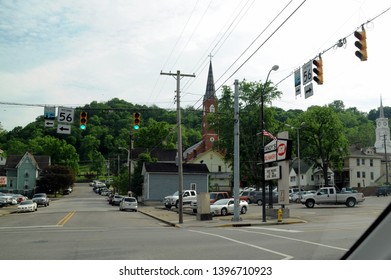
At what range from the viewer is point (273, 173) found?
91.4ft

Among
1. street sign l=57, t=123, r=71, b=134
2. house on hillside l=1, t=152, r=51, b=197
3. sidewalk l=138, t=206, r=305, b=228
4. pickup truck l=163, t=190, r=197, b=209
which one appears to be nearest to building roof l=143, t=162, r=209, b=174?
pickup truck l=163, t=190, r=197, b=209

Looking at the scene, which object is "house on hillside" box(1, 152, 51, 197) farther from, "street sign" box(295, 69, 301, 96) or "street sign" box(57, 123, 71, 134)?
"street sign" box(295, 69, 301, 96)

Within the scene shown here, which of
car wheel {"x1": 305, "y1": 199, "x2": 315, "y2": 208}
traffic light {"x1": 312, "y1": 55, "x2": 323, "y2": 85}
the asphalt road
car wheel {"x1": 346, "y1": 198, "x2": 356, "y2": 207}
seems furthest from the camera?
car wheel {"x1": 305, "y1": 199, "x2": 315, "y2": 208}

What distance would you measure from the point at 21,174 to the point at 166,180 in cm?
5245

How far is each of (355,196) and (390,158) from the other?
56.4 meters

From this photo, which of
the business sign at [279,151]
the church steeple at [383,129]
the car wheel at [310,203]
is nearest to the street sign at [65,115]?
the business sign at [279,151]

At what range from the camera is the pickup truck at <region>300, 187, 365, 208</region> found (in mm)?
39188

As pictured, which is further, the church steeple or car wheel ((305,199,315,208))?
car wheel ((305,199,315,208))

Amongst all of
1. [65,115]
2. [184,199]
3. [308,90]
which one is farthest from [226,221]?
[184,199]

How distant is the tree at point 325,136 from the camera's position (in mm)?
69812

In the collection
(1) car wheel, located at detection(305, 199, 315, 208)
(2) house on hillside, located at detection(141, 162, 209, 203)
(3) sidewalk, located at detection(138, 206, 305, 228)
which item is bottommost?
(3) sidewalk, located at detection(138, 206, 305, 228)

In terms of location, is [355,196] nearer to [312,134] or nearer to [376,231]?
[312,134]

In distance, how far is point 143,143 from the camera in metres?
95.3

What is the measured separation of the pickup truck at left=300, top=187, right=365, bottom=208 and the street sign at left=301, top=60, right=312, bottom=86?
80.5 feet
